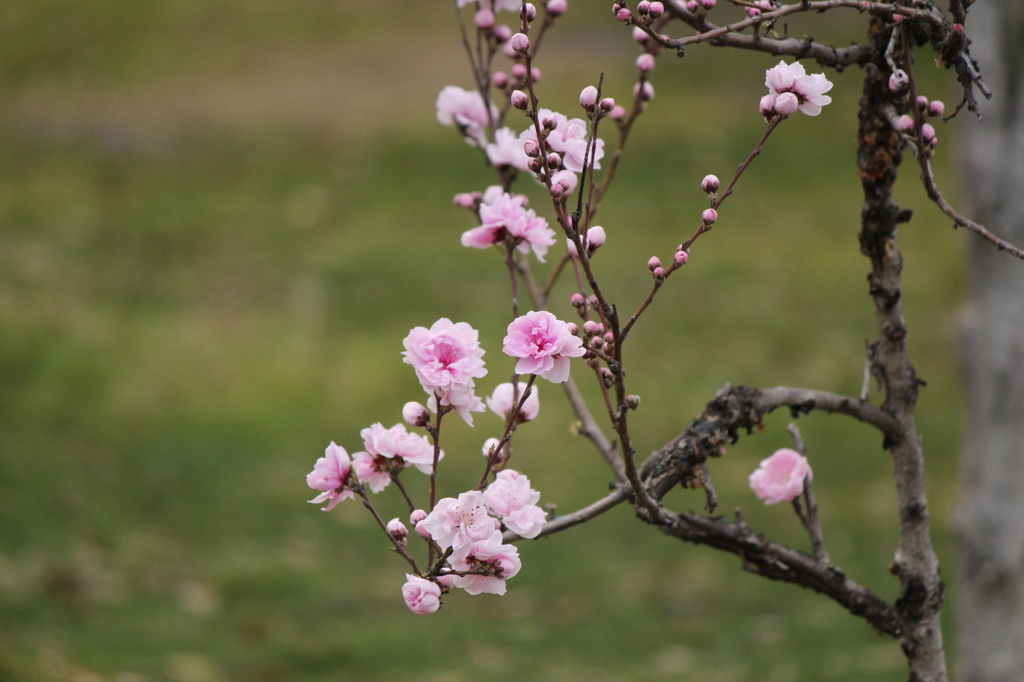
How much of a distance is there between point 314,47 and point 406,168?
2.19 metres

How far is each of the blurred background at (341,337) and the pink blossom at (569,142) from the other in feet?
9.00

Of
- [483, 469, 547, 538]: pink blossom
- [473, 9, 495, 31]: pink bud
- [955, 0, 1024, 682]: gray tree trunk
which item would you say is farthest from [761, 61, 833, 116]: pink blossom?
[955, 0, 1024, 682]: gray tree trunk

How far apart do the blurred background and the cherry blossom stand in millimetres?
2726

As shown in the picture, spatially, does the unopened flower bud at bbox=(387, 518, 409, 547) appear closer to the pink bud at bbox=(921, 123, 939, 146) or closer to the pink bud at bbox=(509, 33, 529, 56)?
the pink bud at bbox=(509, 33, 529, 56)

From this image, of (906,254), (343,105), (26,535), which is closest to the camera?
(26,535)

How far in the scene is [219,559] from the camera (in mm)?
4875

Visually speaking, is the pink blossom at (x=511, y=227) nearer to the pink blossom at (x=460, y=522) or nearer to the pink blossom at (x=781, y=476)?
the pink blossom at (x=460, y=522)

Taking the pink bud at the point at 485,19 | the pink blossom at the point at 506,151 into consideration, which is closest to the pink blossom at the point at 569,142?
the pink blossom at the point at 506,151

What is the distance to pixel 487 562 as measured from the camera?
138cm

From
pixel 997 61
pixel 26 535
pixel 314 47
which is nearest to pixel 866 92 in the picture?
pixel 997 61

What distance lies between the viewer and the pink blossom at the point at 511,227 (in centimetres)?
153

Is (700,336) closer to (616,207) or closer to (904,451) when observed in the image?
(616,207)

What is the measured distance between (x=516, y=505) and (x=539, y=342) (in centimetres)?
24

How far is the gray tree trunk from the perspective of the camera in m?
2.91
